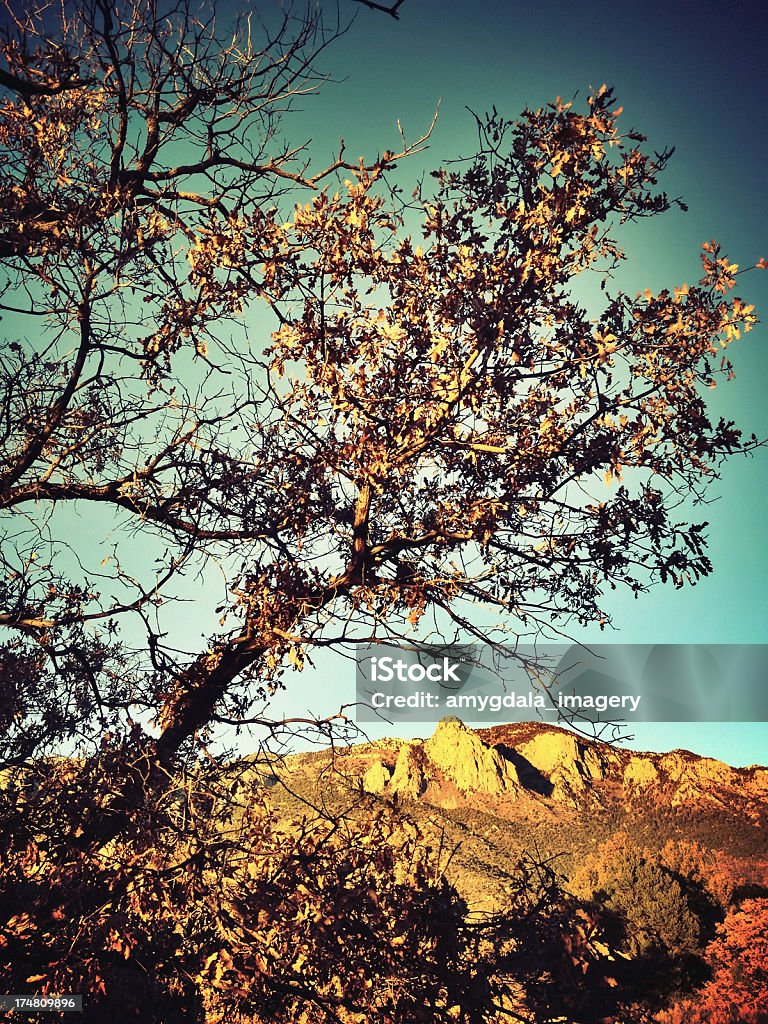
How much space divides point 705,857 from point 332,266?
45684 millimetres

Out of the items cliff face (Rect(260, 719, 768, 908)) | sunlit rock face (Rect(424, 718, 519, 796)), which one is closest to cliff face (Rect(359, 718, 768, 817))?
sunlit rock face (Rect(424, 718, 519, 796))

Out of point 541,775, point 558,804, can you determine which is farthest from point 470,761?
point 541,775

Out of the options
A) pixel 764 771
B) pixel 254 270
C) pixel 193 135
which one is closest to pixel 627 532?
pixel 254 270

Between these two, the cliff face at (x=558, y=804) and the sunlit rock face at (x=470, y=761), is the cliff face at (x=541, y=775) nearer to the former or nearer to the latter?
the sunlit rock face at (x=470, y=761)

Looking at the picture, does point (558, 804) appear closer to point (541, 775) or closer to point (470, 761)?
point (470, 761)

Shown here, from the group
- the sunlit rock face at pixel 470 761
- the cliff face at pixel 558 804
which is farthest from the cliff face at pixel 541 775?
the cliff face at pixel 558 804

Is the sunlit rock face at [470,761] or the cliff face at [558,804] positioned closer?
the cliff face at [558,804]

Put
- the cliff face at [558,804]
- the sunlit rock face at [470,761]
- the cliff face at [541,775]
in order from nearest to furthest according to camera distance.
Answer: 1. the cliff face at [558,804]
2. the cliff face at [541,775]
3. the sunlit rock face at [470,761]

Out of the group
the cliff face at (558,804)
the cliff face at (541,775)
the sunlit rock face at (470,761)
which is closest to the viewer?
the cliff face at (558,804)

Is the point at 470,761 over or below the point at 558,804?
over

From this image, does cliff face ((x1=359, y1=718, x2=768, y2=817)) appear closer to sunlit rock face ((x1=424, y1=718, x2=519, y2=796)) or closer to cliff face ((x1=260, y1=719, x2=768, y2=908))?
sunlit rock face ((x1=424, y1=718, x2=519, y2=796))

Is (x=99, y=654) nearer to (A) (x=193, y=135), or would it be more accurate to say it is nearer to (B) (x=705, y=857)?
(A) (x=193, y=135)

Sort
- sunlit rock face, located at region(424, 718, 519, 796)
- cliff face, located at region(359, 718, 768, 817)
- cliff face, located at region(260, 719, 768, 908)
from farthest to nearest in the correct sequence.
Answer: sunlit rock face, located at region(424, 718, 519, 796) → cliff face, located at region(359, 718, 768, 817) → cliff face, located at region(260, 719, 768, 908)

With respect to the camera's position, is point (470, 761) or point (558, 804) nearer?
point (558, 804)
